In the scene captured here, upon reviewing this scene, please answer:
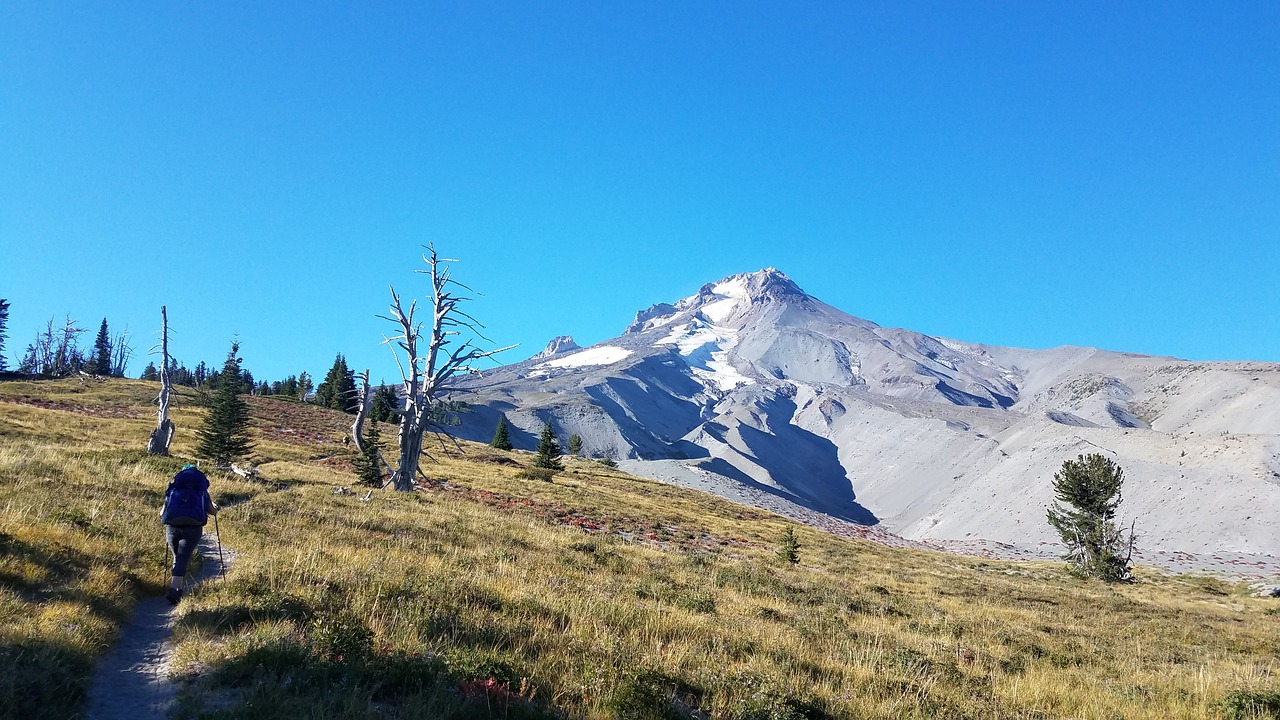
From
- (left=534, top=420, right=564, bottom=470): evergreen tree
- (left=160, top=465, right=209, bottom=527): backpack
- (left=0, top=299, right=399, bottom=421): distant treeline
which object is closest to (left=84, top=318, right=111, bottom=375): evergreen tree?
(left=0, top=299, right=399, bottom=421): distant treeline

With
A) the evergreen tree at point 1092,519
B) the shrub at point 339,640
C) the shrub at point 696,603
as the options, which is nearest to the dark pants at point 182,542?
the shrub at point 339,640

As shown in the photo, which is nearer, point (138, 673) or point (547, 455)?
point (138, 673)

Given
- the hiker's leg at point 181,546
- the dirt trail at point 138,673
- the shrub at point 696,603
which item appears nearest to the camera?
the dirt trail at point 138,673

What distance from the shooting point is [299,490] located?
20.3m

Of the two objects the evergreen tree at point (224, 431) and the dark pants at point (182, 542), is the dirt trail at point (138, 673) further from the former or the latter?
the evergreen tree at point (224, 431)

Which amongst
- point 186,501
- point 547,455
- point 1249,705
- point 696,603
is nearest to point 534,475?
point 547,455

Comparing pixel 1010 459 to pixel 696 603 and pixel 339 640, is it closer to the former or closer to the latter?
pixel 696 603

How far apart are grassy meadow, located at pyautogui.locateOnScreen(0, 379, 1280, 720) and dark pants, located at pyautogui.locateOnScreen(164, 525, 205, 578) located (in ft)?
1.51

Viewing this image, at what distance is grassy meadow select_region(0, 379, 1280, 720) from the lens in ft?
18.3

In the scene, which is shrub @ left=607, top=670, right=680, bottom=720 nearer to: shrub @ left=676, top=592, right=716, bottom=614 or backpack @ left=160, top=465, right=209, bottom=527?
Result: shrub @ left=676, top=592, right=716, bottom=614

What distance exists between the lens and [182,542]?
28.7ft

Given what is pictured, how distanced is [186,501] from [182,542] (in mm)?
639

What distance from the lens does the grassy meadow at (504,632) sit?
5570 mm

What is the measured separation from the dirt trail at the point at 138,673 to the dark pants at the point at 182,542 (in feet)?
2.08
